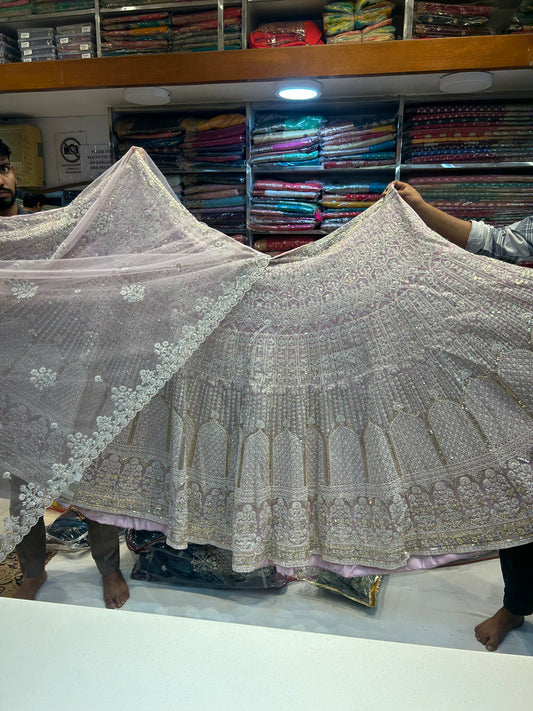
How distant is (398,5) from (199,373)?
2628 mm

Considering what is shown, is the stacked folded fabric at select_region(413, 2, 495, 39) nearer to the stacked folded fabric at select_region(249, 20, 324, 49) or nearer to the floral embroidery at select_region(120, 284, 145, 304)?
the stacked folded fabric at select_region(249, 20, 324, 49)

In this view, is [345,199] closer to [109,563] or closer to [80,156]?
[80,156]

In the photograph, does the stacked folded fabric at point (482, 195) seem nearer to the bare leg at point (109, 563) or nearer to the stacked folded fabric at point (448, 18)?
the stacked folded fabric at point (448, 18)

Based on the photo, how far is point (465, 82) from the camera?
2.55 m

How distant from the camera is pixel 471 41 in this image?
7.93 ft

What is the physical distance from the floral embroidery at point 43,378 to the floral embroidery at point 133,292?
0.85ft

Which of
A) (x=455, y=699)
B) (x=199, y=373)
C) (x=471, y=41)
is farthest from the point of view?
(x=471, y=41)

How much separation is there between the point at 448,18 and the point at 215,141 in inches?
55.0

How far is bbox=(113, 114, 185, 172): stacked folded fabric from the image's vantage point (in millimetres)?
3074

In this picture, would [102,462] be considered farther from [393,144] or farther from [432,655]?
[393,144]

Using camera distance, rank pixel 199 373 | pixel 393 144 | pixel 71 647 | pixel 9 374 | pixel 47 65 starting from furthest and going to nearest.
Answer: pixel 393 144, pixel 47 65, pixel 199 373, pixel 9 374, pixel 71 647

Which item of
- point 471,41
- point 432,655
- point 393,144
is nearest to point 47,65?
point 393,144

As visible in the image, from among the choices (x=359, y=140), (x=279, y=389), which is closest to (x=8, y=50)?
(x=359, y=140)

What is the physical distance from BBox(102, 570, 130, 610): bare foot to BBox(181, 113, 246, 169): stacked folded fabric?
2309 mm
